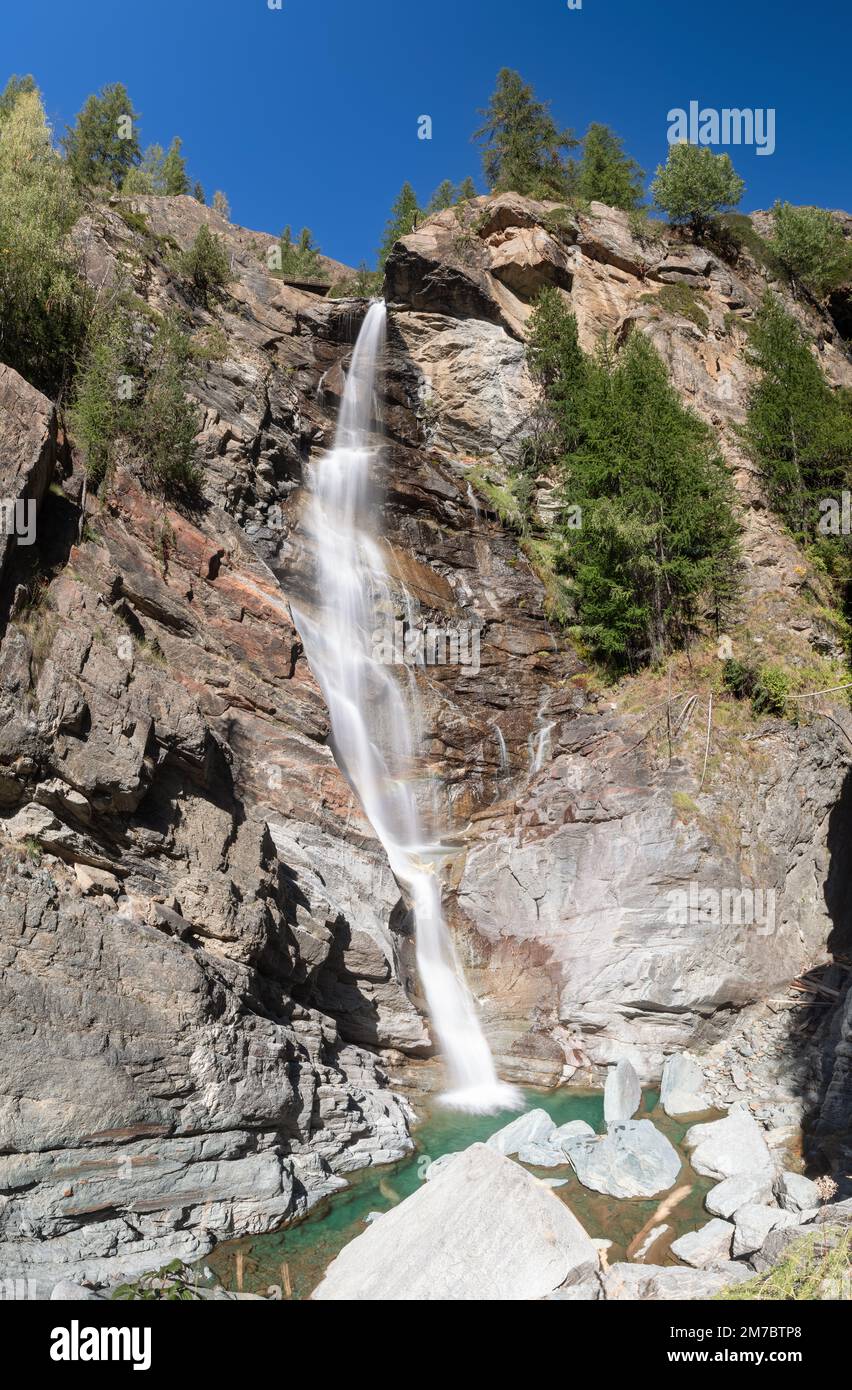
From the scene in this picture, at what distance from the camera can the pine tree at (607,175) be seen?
116 ft

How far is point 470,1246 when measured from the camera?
7789mm

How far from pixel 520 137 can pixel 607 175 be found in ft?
14.8

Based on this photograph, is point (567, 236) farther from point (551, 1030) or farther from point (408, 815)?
point (551, 1030)

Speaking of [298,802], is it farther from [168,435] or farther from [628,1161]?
[168,435]

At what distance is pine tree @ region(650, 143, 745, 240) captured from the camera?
32.8 m

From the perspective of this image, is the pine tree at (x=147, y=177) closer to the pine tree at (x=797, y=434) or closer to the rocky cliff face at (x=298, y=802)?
the rocky cliff face at (x=298, y=802)

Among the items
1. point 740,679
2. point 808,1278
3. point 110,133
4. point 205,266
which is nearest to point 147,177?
point 110,133

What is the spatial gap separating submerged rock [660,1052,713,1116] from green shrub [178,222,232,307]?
74.6 ft

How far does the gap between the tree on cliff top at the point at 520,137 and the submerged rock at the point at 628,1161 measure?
114ft

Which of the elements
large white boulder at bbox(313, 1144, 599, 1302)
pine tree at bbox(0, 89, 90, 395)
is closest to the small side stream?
large white boulder at bbox(313, 1144, 599, 1302)

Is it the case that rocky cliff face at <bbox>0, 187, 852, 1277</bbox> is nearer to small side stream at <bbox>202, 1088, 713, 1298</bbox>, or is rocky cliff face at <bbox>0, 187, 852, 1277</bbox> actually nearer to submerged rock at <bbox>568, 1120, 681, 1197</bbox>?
small side stream at <bbox>202, 1088, 713, 1298</bbox>

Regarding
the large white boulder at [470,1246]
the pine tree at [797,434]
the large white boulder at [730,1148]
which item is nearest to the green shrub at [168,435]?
the large white boulder at [470,1246]

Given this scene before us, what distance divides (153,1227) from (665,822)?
1156 cm
